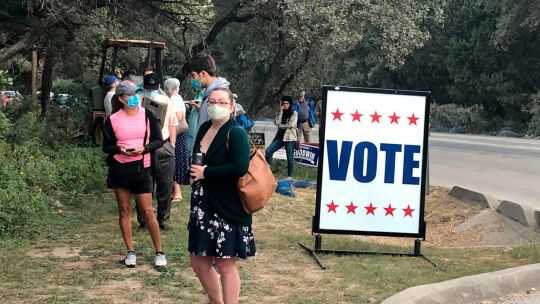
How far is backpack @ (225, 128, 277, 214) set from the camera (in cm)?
456

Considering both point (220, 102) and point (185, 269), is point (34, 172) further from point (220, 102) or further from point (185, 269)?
point (220, 102)

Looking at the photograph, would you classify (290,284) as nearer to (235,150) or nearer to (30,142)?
(235,150)

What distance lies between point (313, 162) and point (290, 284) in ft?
25.8

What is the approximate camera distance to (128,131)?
6391 mm

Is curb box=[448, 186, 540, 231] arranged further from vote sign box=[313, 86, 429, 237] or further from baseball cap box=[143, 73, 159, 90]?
baseball cap box=[143, 73, 159, 90]

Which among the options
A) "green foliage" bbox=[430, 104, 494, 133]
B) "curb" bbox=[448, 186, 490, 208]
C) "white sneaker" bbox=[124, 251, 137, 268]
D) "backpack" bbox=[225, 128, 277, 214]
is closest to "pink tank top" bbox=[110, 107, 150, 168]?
"white sneaker" bbox=[124, 251, 137, 268]

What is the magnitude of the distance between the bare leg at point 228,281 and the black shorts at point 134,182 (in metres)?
1.92

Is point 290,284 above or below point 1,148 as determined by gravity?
below

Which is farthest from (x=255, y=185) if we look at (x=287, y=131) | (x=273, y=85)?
(x=273, y=85)

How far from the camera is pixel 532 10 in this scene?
3416 centimetres

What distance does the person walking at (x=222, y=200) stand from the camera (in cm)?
458

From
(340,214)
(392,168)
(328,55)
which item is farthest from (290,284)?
(328,55)

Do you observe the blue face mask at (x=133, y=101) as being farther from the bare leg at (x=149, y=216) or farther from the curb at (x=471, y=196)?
the curb at (x=471, y=196)

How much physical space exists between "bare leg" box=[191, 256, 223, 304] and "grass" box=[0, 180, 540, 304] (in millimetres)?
668
